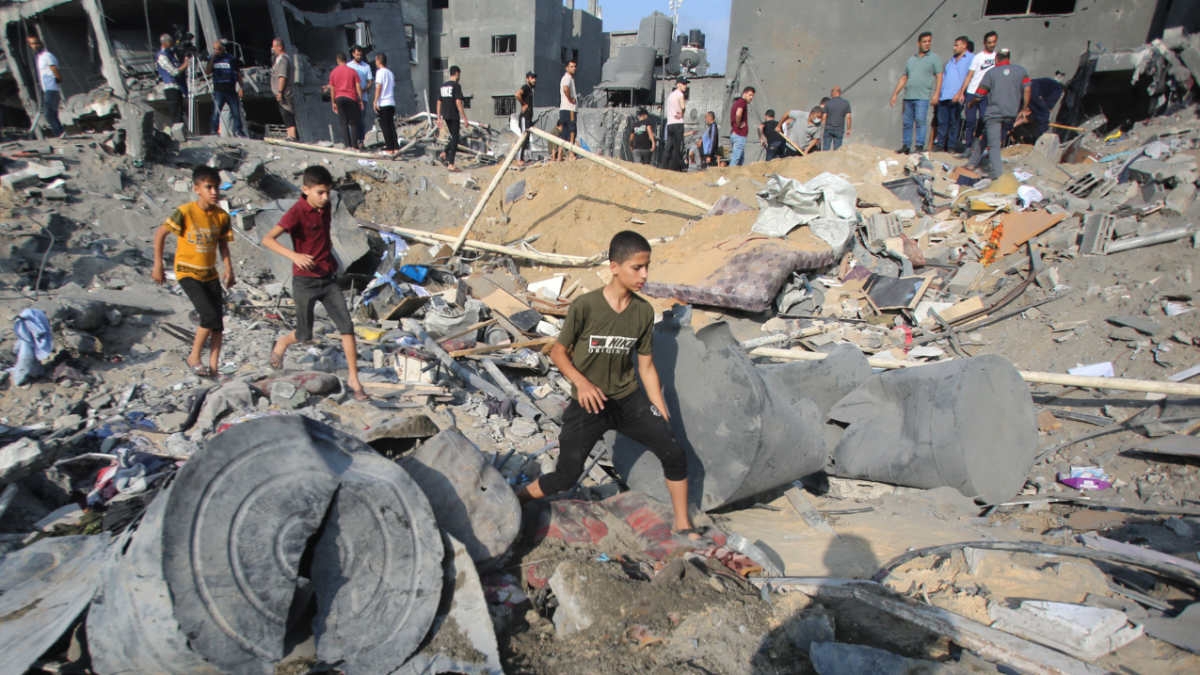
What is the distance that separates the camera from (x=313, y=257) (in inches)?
170

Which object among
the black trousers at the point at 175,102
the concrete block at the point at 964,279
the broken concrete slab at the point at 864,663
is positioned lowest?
the broken concrete slab at the point at 864,663

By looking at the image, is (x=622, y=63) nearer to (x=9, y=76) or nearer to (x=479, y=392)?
(x=9, y=76)

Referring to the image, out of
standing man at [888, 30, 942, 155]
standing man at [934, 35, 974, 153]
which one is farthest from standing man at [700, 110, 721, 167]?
standing man at [934, 35, 974, 153]

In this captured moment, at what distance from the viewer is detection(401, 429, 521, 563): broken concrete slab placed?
2.85 metres

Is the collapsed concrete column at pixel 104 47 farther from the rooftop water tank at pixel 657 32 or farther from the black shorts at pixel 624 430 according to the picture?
the rooftop water tank at pixel 657 32

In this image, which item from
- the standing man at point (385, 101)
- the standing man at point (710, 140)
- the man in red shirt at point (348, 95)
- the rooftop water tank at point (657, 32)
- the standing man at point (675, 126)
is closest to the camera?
the man in red shirt at point (348, 95)

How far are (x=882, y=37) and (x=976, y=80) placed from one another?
4101mm

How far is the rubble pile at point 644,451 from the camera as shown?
2309 mm

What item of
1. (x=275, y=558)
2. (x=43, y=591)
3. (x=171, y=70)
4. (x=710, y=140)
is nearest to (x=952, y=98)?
(x=710, y=140)

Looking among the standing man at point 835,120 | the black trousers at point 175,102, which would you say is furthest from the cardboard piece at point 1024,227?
the black trousers at point 175,102

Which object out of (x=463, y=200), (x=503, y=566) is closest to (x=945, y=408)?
(x=503, y=566)

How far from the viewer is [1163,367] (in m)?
5.15

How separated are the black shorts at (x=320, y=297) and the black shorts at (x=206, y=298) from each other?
63cm

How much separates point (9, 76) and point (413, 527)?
21309 mm
